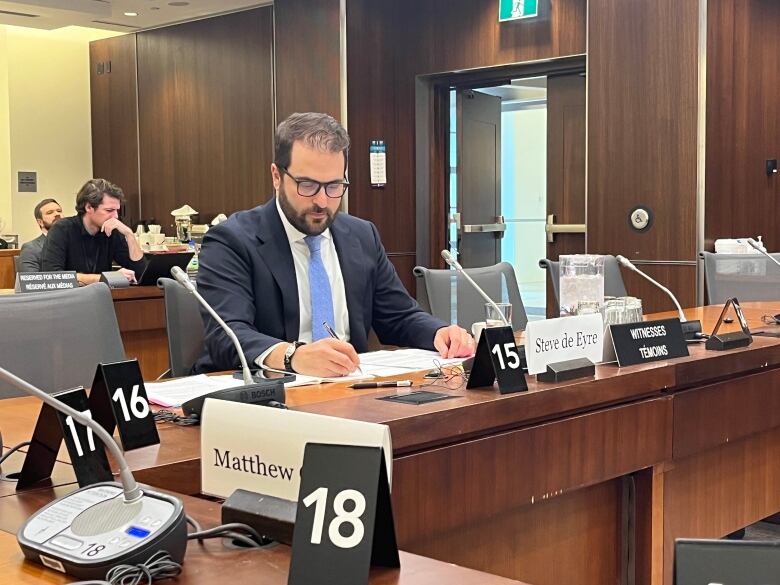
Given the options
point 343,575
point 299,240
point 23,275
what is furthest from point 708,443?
point 23,275

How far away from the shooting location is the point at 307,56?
702 centimetres

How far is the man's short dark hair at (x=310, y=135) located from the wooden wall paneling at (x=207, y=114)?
5292 mm

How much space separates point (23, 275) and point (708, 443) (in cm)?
231

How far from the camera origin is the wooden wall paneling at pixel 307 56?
22.6ft

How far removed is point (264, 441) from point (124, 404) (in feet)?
1.25

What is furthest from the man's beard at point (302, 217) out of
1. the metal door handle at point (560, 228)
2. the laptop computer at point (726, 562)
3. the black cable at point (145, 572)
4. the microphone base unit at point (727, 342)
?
the metal door handle at point (560, 228)

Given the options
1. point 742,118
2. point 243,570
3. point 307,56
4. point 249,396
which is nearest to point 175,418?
point 249,396

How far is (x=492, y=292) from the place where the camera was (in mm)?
3434

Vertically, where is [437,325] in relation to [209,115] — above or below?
below

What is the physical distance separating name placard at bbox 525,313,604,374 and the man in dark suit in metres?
0.44

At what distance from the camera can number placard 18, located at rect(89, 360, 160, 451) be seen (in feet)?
4.56

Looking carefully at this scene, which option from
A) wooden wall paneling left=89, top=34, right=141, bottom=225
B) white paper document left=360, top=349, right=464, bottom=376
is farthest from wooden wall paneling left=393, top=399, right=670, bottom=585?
wooden wall paneling left=89, top=34, right=141, bottom=225

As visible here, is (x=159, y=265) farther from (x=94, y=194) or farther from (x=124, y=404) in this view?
(x=124, y=404)

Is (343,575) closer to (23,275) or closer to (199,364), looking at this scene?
(199,364)
